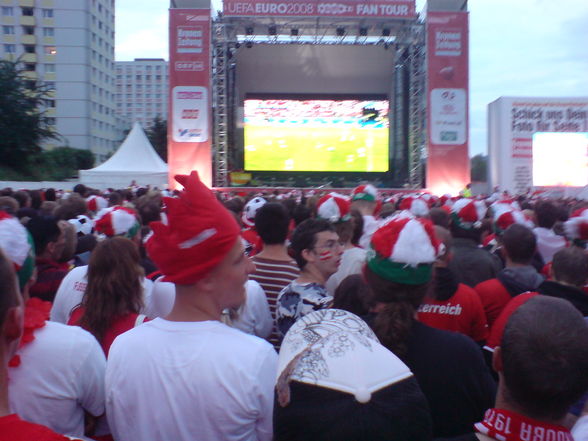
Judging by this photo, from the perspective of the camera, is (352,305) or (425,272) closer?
(425,272)

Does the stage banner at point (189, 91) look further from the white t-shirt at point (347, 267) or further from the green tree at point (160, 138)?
the green tree at point (160, 138)

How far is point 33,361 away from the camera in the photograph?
1.85 meters

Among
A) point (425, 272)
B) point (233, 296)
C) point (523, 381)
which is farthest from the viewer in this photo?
point (425, 272)

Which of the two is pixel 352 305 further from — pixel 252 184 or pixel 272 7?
pixel 252 184

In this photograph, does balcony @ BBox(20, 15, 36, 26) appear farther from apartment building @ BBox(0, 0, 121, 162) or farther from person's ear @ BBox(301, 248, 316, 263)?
person's ear @ BBox(301, 248, 316, 263)

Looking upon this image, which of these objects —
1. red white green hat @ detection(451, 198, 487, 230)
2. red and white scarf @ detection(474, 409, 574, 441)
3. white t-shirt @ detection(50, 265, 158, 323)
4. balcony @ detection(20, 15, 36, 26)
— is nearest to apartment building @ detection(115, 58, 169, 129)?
balcony @ detection(20, 15, 36, 26)

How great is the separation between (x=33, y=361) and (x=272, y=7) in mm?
17584

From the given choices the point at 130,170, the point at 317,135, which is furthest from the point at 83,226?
the point at 317,135

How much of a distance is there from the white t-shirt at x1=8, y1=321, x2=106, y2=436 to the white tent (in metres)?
17.6

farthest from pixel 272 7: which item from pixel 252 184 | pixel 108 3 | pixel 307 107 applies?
pixel 108 3

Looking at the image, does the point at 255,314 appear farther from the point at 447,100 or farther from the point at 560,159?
the point at 560,159

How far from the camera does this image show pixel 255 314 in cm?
301

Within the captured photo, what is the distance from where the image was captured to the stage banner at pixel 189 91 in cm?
1819

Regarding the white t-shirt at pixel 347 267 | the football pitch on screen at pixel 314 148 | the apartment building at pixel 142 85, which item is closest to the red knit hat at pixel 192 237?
the white t-shirt at pixel 347 267
